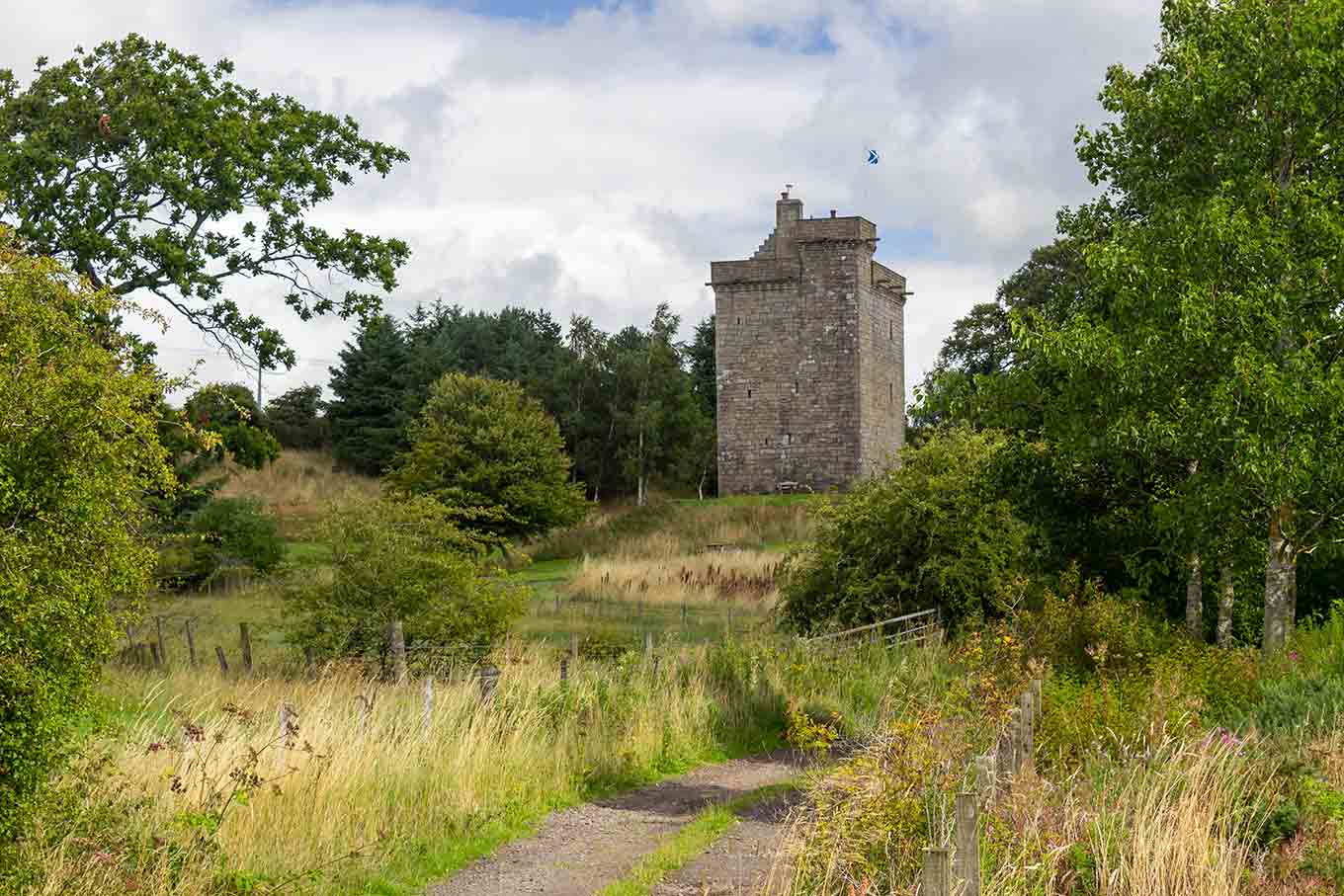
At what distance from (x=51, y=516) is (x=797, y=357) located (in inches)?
2106

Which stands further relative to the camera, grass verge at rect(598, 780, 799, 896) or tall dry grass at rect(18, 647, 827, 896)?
grass verge at rect(598, 780, 799, 896)

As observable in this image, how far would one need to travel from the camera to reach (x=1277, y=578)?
50.8 ft

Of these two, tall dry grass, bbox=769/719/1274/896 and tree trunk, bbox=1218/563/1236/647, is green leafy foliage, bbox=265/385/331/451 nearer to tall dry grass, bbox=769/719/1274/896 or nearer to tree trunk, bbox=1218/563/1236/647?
tree trunk, bbox=1218/563/1236/647

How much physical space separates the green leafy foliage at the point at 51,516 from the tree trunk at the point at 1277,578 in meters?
12.1

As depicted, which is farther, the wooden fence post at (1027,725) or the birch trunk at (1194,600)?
the birch trunk at (1194,600)

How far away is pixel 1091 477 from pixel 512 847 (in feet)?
38.7

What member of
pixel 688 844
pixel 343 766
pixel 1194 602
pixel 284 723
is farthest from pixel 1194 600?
pixel 284 723

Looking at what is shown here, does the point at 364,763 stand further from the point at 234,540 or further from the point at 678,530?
the point at 678,530

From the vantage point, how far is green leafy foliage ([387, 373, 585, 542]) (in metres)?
47.5

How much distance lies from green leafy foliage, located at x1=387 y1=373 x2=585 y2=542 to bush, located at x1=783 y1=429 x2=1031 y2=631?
2452 cm

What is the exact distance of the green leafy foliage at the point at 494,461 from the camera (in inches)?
1870

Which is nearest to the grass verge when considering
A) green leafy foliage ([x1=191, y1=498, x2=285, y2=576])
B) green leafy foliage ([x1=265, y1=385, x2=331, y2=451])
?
green leafy foliage ([x1=191, y1=498, x2=285, y2=576])

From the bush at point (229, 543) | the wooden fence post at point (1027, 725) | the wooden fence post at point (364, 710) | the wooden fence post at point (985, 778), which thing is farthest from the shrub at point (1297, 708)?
the bush at point (229, 543)

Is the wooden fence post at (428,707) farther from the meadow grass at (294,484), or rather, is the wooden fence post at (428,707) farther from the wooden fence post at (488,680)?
the meadow grass at (294,484)
